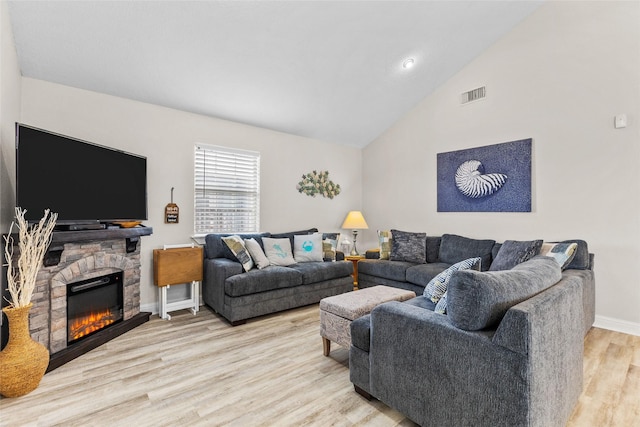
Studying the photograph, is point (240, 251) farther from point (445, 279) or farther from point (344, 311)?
point (445, 279)

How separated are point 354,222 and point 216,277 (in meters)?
2.58

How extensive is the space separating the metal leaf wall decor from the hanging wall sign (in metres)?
1.90

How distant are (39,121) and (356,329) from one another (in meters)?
3.43

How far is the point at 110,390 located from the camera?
2.02 metres

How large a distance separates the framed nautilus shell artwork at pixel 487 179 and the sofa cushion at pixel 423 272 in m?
1.04

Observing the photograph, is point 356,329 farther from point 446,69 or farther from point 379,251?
point 446,69

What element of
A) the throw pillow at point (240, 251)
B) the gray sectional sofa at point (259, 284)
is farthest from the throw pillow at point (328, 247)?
the throw pillow at point (240, 251)

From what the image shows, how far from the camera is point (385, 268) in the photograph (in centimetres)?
416

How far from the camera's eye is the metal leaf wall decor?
5004 mm

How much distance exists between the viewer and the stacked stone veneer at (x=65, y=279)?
2.29m

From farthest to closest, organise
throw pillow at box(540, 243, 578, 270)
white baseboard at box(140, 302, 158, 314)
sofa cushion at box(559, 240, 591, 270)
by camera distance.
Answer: white baseboard at box(140, 302, 158, 314) < sofa cushion at box(559, 240, 591, 270) < throw pillow at box(540, 243, 578, 270)

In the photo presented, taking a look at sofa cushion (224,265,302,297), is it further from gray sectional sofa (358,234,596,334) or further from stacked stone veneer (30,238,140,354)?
gray sectional sofa (358,234,596,334)

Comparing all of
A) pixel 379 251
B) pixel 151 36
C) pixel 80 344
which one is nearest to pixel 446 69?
pixel 379 251

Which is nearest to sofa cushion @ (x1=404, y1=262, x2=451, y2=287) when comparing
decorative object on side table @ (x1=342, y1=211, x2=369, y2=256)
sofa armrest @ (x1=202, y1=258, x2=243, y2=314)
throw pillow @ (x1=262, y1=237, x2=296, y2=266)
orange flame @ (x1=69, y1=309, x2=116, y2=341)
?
decorative object on side table @ (x1=342, y1=211, x2=369, y2=256)
